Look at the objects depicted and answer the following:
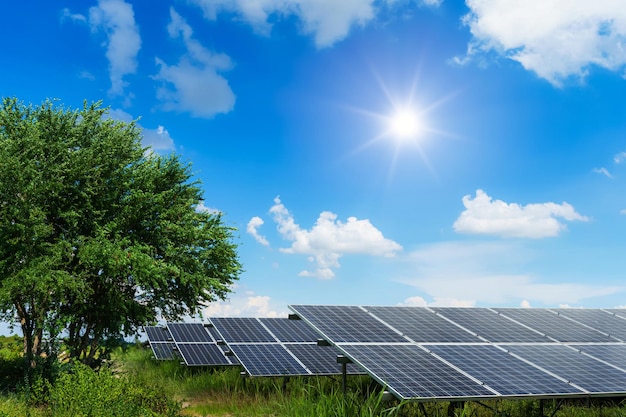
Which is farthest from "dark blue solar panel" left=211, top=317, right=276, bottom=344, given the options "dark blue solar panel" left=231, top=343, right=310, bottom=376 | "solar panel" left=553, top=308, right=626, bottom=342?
"solar panel" left=553, top=308, right=626, bottom=342

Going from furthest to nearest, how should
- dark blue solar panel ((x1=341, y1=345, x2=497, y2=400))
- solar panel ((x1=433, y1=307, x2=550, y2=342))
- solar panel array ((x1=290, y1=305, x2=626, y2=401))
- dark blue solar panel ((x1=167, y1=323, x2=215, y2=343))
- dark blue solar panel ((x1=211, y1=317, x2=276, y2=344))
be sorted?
dark blue solar panel ((x1=167, y1=323, x2=215, y2=343))
dark blue solar panel ((x1=211, y1=317, x2=276, y2=344))
solar panel ((x1=433, y1=307, x2=550, y2=342))
solar panel array ((x1=290, y1=305, x2=626, y2=401))
dark blue solar panel ((x1=341, y1=345, x2=497, y2=400))

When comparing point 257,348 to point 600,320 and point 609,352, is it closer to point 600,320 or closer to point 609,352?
point 609,352

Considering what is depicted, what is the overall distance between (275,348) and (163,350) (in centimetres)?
998

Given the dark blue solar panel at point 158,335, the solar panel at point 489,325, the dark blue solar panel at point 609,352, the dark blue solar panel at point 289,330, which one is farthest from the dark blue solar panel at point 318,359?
the dark blue solar panel at point 158,335

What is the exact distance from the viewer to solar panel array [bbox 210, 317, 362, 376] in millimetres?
17812

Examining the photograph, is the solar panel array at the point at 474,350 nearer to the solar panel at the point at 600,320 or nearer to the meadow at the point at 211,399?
the solar panel at the point at 600,320

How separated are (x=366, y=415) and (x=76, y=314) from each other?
1351 cm

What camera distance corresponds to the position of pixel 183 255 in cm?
2175

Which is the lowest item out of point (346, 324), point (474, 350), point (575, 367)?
point (575, 367)

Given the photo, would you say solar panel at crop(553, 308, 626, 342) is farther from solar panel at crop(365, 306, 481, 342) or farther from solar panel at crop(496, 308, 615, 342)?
solar panel at crop(365, 306, 481, 342)

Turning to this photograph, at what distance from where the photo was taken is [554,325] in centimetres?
1728

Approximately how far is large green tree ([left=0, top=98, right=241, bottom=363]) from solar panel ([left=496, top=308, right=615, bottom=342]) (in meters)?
10.8

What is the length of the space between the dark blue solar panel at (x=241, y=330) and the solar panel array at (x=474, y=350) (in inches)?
269

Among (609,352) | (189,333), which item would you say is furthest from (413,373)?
(189,333)
